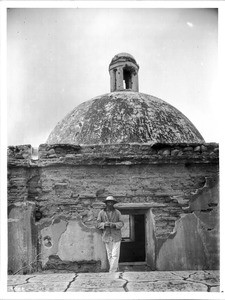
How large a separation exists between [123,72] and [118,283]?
8295 mm

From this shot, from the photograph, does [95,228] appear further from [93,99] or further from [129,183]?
[93,99]

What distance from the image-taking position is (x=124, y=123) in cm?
833

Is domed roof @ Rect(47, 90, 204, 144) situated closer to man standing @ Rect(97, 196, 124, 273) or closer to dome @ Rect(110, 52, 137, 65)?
dome @ Rect(110, 52, 137, 65)

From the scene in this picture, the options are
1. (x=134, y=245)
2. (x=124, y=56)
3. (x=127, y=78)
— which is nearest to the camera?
(x=134, y=245)

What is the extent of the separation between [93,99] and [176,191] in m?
5.29

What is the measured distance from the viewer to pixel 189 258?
533 cm

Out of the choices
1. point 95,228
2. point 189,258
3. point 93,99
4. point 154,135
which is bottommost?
point 189,258

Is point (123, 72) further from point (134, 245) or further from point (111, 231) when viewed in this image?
point (111, 231)

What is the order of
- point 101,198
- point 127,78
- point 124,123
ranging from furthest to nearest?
point 127,78 → point 124,123 → point 101,198

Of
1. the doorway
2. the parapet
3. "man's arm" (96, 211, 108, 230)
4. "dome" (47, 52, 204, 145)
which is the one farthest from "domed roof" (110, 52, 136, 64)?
"man's arm" (96, 211, 108, 230)

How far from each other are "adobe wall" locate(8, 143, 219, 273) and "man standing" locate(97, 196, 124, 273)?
222mm

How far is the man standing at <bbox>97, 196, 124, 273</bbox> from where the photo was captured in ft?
16.7

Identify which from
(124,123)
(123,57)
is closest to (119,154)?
(124,123)

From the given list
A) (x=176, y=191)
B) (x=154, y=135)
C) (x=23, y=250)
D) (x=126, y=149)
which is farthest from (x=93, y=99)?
(x=23, y=250)
